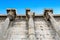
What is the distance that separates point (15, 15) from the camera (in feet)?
39.9

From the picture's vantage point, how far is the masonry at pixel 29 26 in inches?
362

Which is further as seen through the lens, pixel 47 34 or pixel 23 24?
pixel 23 24

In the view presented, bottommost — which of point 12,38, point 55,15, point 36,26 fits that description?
point 12,38

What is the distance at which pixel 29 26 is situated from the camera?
32.8ft

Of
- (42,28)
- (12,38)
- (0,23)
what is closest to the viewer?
(12,38)

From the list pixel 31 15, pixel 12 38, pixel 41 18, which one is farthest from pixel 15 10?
pixel 12 38

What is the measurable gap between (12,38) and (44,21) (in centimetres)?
357

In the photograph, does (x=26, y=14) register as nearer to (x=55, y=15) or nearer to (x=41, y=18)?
(x=41, y=18)

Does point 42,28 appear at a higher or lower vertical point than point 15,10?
lower

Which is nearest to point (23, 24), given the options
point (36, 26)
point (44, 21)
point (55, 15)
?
point (36, 26)

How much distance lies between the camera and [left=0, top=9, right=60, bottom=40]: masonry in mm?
9188

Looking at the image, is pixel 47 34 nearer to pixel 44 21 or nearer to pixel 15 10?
pixel 44 21

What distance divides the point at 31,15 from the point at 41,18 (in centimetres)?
94

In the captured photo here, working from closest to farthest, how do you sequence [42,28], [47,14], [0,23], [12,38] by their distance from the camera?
[12,38]
[42,28]
[0,23]
[47,14]
